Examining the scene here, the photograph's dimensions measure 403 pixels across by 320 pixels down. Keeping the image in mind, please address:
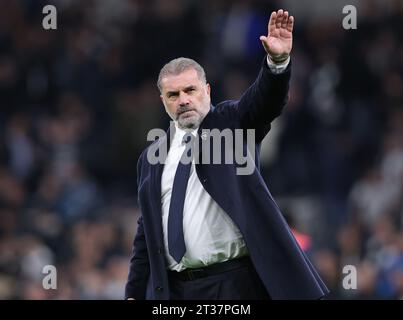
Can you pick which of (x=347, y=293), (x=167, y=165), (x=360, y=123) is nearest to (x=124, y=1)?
(x=360, y=123)

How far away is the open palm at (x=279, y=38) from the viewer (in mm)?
4984

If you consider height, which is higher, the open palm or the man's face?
the open palm

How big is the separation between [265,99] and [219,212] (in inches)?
20.2

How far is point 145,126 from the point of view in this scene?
11.1 m

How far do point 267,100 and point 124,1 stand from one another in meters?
7.87

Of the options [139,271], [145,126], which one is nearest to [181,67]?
[139,271]

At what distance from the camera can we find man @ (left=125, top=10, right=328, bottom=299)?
5.03m

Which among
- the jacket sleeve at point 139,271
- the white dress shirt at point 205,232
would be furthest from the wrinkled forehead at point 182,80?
the jacket sleeve at point 139,271

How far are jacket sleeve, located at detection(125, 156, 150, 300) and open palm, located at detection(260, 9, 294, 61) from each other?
95 centimetres

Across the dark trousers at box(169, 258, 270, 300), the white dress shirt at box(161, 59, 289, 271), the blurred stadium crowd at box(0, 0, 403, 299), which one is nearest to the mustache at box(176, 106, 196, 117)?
the white dress shirt at box(161, 59, 289, 271)

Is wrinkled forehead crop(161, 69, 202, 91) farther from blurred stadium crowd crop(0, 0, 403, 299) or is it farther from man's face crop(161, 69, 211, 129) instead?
blurred stadium crowd crop(0, 0, 403, 299)

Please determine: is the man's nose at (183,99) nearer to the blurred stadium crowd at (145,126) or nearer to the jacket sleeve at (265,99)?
the jacket sleeve at (265,99)

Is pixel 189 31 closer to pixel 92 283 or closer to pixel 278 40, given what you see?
pixel 92 283

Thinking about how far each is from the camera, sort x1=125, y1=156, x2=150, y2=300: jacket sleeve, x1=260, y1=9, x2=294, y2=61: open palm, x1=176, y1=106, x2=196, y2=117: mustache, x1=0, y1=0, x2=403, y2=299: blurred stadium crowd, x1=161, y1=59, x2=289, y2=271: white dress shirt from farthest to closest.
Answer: x1=0, y1=0, x2=403, y2=299: blurred stadium crowd → x1=125, y1=156, x2=150, y2=300: jacket sleeve → x1=176, y1=106, x2=196, y2=117: mustache → x1=161, y1=59, x2=289, y2=271: white dress shirt → x1=260, y1=9, x2=294, y2=61: open palm
